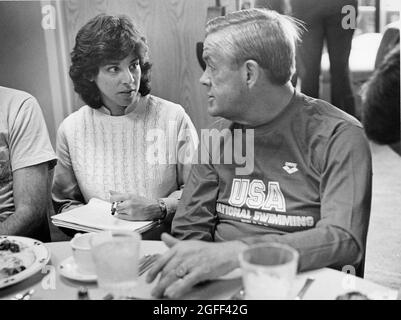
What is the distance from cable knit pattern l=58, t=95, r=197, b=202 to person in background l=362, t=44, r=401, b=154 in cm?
77

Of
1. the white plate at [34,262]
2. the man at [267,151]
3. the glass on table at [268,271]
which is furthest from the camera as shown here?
the man at [267,151]

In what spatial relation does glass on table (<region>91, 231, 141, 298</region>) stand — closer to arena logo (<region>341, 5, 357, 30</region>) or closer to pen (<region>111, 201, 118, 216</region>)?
pen (<region>111, 201, 118, 216</region>)

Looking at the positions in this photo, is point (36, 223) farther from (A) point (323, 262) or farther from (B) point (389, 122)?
(B) point (389, 122)

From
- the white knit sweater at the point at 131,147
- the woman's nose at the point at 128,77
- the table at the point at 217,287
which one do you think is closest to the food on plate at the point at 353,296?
the table at the point at 217,287

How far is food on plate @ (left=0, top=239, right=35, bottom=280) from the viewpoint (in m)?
1.05

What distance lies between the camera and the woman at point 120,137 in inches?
66.9

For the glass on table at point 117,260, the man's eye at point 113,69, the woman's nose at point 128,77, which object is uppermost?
the man's eye at point 113,69

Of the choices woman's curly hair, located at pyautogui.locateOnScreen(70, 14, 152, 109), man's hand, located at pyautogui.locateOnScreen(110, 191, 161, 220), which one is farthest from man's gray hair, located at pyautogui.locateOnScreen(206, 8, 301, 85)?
man's hand, located at pyautogui.locateOnScreen(110, 191, 161, 220)

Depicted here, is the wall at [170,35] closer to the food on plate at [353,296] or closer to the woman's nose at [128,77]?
the woman's nose at [128,77]

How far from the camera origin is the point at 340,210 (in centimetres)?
118

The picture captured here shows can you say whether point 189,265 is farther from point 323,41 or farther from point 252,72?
point 323,41

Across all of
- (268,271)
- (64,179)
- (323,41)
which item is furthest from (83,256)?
(323,41)

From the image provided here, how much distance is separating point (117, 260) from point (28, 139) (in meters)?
0.95
